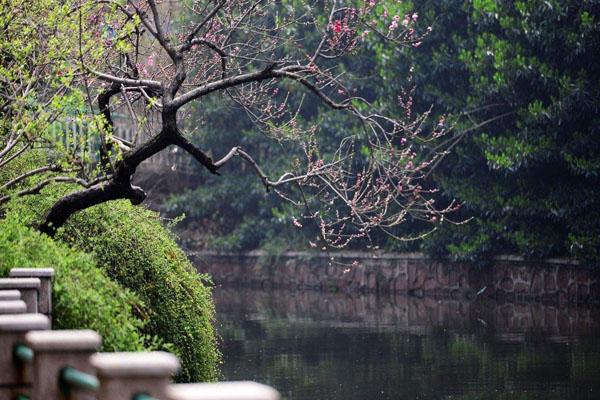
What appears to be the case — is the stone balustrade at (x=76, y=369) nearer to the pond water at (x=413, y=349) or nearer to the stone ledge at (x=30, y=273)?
the stone ledge at (x=30, y=273)

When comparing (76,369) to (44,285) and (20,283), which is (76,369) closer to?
(20,283)

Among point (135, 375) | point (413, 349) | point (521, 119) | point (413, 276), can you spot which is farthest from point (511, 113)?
point (135, 375)

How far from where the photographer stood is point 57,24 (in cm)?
969

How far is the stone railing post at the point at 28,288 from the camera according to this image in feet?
20.6

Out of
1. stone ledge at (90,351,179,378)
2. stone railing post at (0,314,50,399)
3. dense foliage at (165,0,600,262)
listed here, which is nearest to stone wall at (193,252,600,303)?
dense foliage at (165,0,600,262)

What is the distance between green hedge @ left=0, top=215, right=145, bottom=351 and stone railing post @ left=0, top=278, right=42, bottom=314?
3.02ft

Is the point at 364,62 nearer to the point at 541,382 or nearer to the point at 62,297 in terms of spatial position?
the point at 541,382

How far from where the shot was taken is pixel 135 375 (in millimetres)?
3357

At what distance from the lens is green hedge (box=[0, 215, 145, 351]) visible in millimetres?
7375

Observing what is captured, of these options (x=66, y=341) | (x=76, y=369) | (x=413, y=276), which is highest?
(x=66, y=341)

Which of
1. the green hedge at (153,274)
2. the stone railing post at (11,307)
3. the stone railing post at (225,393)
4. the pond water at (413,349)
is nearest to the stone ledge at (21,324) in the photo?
the stone railing post at (11,307)

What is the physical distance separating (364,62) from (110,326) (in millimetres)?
21337

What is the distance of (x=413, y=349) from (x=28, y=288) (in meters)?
11.6

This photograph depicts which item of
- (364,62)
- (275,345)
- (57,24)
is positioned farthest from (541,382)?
(364,62)
